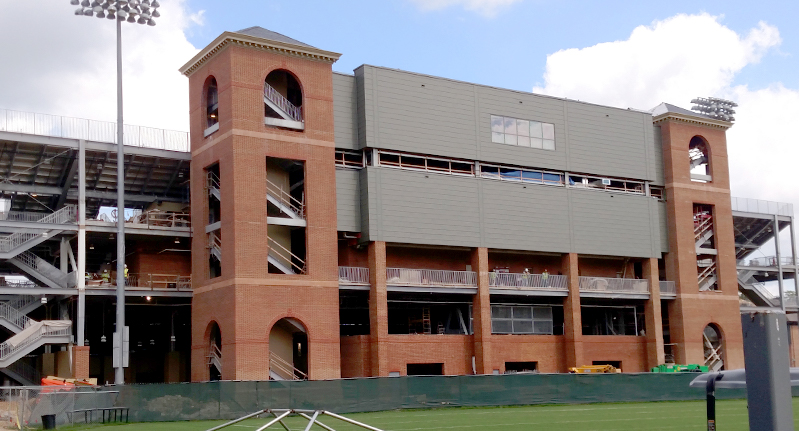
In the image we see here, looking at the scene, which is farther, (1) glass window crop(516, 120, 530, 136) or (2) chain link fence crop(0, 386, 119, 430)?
(1) glass window crop(516, 120, 530, 136)

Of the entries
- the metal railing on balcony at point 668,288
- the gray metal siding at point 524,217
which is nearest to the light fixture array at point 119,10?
the gray metal siding at point 524,217

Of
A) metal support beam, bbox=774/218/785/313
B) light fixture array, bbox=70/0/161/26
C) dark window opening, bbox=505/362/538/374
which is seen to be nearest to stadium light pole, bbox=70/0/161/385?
light fixture array, bbox=70/0/161/26

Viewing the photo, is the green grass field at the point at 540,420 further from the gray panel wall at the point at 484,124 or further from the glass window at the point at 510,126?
the glass window at the point at 510,126

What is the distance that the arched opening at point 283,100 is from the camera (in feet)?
152

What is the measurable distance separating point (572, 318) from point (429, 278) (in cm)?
994

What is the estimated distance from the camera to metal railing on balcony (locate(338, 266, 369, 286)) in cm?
4728

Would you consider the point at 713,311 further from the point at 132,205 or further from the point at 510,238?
the point at 132,205

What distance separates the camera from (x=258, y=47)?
45688 millimetres

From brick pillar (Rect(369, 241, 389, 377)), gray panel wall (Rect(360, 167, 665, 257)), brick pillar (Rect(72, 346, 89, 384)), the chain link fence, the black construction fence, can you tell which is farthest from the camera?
gray panel wall (Rect(360, 167, 665, 257))

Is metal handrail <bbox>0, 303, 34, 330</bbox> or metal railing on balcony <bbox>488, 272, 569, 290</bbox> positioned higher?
metal railing on balcony <bbox>488, 272, 569, 290</bbox>

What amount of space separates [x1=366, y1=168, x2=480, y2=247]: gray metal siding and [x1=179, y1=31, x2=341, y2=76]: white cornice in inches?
266

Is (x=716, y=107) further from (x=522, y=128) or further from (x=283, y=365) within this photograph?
(x=283, y=365)

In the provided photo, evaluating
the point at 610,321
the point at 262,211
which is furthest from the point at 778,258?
the point at 262,211

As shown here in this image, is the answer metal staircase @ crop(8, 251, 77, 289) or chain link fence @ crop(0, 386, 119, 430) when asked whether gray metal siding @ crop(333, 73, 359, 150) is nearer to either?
metal staircase @ crop(8, 251, 77, 289)
